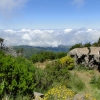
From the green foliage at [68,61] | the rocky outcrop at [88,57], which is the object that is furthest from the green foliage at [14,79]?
the rocky outcrop at [88,57]

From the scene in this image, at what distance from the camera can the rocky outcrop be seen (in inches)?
772

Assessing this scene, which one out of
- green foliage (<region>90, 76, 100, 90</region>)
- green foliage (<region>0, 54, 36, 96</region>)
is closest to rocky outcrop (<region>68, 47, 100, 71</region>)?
green foliage (<region>90, 76, 100, 90</region>)

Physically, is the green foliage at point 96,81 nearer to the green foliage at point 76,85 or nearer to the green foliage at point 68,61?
the green foliage at point 76,85

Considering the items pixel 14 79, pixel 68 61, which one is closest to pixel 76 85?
pixel 14 79

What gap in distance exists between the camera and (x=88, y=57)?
20.2m

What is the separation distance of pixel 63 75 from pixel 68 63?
467 cm

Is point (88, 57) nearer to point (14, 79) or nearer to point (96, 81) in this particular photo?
point (96, 81)

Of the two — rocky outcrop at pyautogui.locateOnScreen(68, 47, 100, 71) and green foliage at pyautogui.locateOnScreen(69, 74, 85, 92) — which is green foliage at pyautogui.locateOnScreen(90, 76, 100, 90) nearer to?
green foliage at pyautogui.locateOnScreen(69, 74, 85, 92)

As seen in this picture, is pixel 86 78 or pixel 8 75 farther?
pixel 86 78

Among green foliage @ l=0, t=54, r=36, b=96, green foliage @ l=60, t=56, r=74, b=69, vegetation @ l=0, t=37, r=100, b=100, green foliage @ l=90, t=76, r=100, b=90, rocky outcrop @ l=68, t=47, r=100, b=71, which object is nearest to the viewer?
vegetation @ l=0, t=37, r=100, b=100

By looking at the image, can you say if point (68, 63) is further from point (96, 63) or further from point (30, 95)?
point (30, 95)

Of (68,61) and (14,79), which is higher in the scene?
(68,61)

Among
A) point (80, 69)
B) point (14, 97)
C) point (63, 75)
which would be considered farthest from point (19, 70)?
point (80, 69)

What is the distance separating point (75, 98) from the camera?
9.05m
